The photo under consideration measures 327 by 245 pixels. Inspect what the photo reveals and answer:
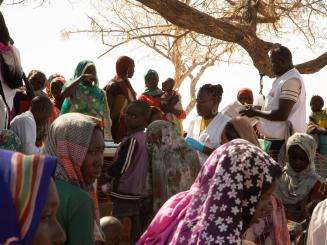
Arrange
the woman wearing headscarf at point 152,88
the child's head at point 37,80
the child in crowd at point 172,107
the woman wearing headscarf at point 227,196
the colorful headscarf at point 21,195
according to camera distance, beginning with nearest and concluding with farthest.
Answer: the colorful headscarf at point 21,195 → the woman wearing headscarf at point 227,196 → the child's head at point 37,80 → the woman wearing headscarf at point 152,88 → the child in crowd at point 172,107

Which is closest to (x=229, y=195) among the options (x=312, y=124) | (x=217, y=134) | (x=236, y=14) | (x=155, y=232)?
(x=155, y=232)

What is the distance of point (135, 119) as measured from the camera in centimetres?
670

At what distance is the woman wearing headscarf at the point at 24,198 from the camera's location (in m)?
2.34

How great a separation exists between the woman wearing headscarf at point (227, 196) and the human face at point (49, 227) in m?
1.04

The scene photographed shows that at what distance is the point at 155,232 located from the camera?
3842 mm

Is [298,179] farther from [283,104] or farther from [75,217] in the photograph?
[75,217]

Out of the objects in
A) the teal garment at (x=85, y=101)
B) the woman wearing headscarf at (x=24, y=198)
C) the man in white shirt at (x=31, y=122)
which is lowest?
the woman wearing headscarf at (x=24, y=198)

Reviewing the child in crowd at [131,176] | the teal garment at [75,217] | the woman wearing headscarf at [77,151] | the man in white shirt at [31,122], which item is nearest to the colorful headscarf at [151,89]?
the man in white shirt at [31,122]

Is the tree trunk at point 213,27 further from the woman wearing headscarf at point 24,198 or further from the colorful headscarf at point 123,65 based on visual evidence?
the woman wearing headscarf at point 24,198

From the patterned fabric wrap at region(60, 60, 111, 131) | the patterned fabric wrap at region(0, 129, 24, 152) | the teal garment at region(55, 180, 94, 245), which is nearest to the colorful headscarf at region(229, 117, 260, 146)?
the patterned fabric wrap at region(0, 129, 24, 152)

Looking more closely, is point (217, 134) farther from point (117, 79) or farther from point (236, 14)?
point (236, 14)

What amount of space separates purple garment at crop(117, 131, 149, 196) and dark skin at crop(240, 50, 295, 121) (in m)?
1.19

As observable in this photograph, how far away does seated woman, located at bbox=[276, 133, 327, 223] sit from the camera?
235 inches

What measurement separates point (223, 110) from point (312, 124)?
557cm
